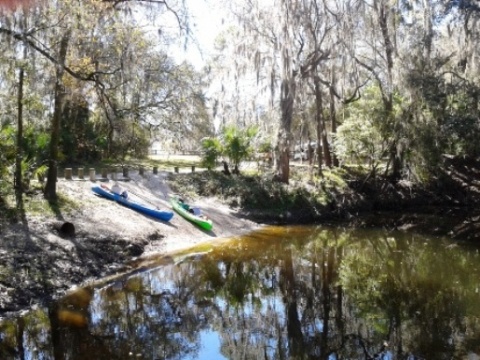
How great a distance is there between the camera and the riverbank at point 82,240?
8.36 meters

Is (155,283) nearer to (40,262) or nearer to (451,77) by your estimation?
(40,262)

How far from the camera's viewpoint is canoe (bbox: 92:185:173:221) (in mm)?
14031

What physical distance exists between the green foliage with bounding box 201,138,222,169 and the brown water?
7671mm

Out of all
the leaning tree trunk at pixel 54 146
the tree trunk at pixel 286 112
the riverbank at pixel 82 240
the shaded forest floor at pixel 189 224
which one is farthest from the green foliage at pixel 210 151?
the leaning tree trunk at pixel 54 146

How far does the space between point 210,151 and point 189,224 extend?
210 inches

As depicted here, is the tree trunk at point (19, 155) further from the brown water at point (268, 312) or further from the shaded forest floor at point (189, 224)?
the brown water at point (268, 312)

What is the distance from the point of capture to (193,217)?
578 inches

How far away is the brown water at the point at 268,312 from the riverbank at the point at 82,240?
24.6 inches

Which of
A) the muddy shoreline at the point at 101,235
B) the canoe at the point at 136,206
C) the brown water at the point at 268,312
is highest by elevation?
the canoe at the point at 136,206

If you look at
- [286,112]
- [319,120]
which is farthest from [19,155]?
[319,120]

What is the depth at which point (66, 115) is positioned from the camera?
20.8m

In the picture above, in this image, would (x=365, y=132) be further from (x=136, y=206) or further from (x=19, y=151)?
(x=19, y=151)

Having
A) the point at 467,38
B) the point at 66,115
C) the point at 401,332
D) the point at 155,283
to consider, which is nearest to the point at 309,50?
the point at 467,38

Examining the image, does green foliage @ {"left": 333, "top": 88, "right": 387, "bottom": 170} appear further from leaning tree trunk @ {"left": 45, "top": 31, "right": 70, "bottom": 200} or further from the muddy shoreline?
leaning tree trunk @ {"left": 45, "top": 31, "right": 70, "bottom": 200}
